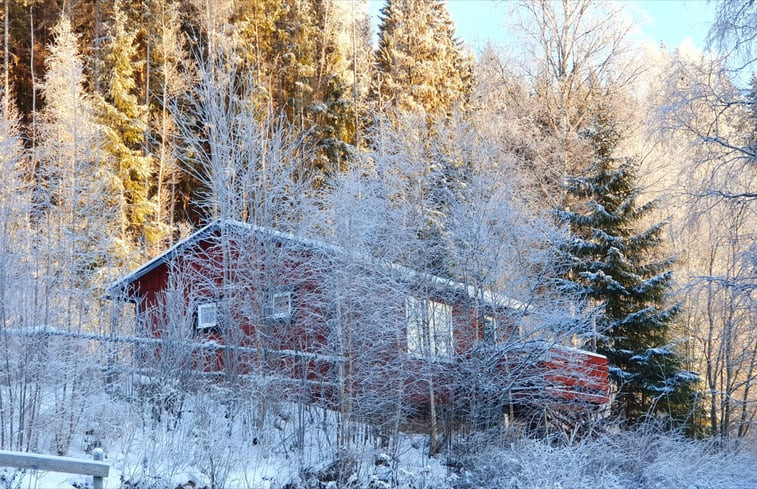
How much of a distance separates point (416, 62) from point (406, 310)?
57.6ft

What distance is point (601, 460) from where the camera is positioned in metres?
11.9

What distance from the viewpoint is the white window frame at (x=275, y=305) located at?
13.7 meters

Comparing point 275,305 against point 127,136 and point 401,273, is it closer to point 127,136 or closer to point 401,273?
point 401,273

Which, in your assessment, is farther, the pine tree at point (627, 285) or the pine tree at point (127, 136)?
the pine tree at point (127, 136)

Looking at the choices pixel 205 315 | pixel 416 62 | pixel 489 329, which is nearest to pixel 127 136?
pixel 205 315

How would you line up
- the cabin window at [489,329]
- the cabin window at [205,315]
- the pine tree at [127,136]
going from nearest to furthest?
the cabin window at [489,329], the cabin window at [205,315], the pine tree at [127,136]

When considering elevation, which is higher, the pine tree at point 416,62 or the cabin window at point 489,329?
the pine tree at point 416,62

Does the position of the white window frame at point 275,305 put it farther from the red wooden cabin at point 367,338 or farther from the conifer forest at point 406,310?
the conifer forest at point 406,310

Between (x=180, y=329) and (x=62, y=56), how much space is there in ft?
40.1

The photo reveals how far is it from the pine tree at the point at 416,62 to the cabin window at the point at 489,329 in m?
14.2

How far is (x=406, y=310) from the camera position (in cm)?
1346

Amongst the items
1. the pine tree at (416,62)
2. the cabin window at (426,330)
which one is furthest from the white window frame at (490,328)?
the pine tree at (416,62)

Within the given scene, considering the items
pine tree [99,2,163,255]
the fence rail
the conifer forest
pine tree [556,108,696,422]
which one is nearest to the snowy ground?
the conifer forest

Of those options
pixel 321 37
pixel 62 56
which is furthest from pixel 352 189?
pixel 321 37
